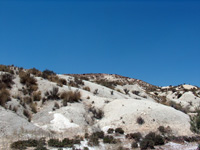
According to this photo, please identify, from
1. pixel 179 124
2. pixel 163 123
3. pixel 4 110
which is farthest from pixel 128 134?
pixel 4 110

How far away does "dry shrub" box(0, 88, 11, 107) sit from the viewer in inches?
715

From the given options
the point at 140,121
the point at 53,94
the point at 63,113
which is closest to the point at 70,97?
the point at 53,94

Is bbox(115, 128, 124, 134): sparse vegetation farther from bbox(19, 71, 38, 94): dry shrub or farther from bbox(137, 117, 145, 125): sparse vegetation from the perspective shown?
bbox(19, 71, 38, 94): dry shrub

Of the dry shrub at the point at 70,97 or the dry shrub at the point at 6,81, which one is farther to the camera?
the dry shrub at the point at 70,97

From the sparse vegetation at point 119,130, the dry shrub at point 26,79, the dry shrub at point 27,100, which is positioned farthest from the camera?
the dry shrub at point 26,79

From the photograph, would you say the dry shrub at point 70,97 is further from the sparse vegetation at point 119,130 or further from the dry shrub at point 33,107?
the sparse vegetation at point 119,130

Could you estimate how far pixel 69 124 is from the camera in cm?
1788

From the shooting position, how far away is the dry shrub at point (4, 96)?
18172 mm

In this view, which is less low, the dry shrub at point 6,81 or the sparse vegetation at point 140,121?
the dry shrub at point 6,81

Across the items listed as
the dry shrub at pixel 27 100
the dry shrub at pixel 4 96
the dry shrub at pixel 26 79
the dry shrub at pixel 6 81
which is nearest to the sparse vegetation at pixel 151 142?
the dry shrub at pixel 27 100

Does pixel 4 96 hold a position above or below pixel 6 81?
below

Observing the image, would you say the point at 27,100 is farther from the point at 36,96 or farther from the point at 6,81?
the point at 6,81

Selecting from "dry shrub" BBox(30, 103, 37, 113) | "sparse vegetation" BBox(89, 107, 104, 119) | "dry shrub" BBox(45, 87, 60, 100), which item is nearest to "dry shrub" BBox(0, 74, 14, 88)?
"dry shrub" BBox(30, 103, 37, 113)

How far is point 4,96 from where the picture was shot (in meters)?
18.9
